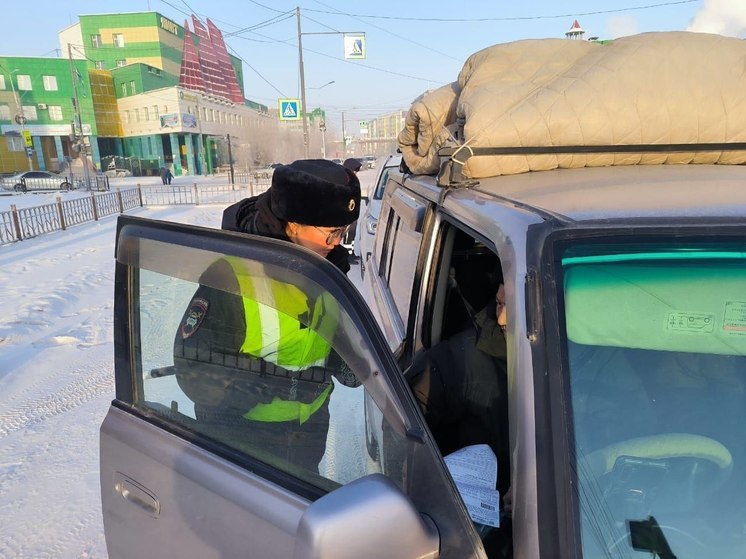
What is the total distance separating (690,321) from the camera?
3.46 feet

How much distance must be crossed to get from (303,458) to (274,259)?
1.70 feet

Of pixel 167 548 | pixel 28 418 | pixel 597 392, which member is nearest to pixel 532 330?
pixel 597 392

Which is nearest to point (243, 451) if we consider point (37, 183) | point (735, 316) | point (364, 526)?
point (364, 526)

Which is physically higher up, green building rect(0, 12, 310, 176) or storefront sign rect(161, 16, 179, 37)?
storefront sign rect(161, 16, 179, 37)

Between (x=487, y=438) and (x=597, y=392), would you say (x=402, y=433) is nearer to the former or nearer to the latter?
(x=597, y=392)

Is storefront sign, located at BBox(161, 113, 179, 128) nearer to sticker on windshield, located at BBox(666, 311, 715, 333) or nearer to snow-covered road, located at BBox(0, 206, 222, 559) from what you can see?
snow-covered road, located at BBox(0, 206, 222, 559)

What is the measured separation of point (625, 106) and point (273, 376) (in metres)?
1.39

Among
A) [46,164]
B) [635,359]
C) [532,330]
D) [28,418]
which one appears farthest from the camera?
[46,164]

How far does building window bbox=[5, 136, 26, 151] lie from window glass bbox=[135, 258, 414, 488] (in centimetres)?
6053

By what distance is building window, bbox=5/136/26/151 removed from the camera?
49.6 meters

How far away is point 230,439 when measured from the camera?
138 centimetres

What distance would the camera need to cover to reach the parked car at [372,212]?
6.24 metres

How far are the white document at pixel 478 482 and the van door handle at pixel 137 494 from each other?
32.8 inches

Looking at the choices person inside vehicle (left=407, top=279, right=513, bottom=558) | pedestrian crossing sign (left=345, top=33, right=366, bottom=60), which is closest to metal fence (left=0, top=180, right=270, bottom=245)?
pedestrian crossing sign (left=345, top=33, right=366, bottom=60)
